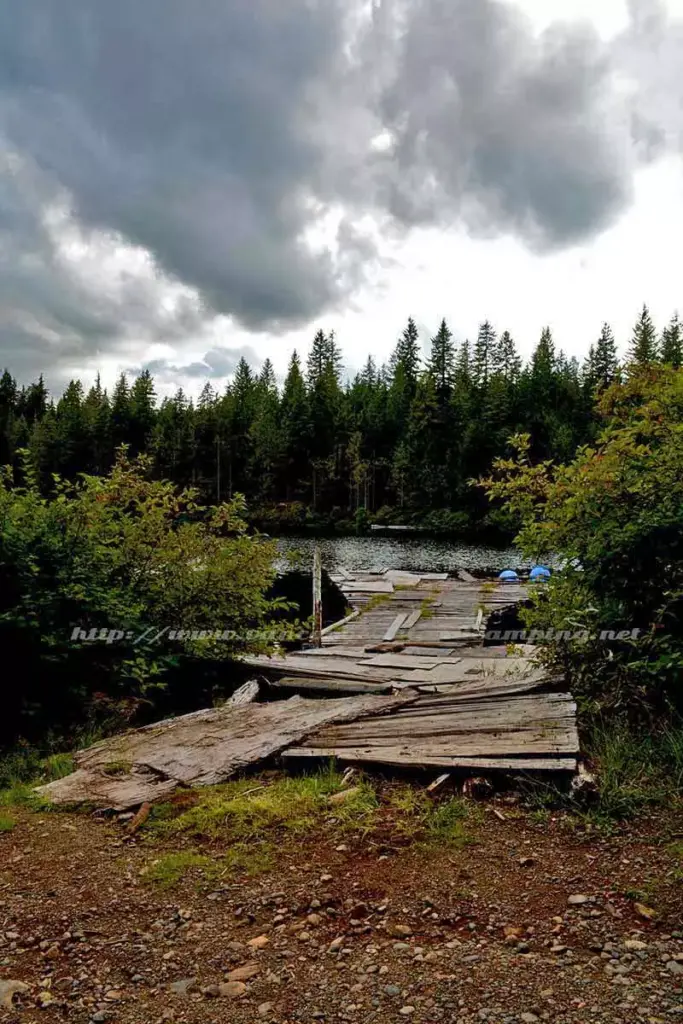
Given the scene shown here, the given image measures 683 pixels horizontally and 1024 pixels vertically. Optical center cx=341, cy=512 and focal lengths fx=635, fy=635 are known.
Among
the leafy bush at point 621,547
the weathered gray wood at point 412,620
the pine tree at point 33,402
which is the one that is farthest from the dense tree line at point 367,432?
the leafy bush at point 621,547

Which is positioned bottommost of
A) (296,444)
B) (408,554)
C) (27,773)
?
(27,773)

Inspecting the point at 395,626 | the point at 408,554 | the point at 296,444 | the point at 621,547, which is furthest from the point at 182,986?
the point at 296,444

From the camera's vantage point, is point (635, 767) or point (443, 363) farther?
point (443, 363)

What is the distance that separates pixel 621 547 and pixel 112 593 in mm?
6260

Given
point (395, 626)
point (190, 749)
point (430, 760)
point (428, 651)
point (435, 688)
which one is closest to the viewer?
point (430, 760)

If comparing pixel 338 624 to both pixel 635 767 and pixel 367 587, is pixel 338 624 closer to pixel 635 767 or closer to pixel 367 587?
pixel 367 587

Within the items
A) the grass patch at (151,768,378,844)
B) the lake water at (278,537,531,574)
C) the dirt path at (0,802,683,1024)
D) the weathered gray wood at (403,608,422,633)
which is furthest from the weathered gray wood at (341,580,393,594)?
the dirt path at (0,802,683,1024)

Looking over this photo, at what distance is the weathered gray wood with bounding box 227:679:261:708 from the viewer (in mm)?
9094

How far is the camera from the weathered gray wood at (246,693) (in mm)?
9094

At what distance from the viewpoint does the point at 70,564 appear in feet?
27.4

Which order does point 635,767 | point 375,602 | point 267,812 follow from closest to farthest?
point 267,812, point 635,767, point 375,602

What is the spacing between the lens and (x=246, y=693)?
30.7ft

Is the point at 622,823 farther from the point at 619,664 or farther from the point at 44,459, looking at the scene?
the point at 44,459

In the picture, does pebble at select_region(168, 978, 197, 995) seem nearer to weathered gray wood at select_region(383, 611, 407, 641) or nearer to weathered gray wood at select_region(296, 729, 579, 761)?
weathered gray wood at select_region(296, 729, 579, 761)
